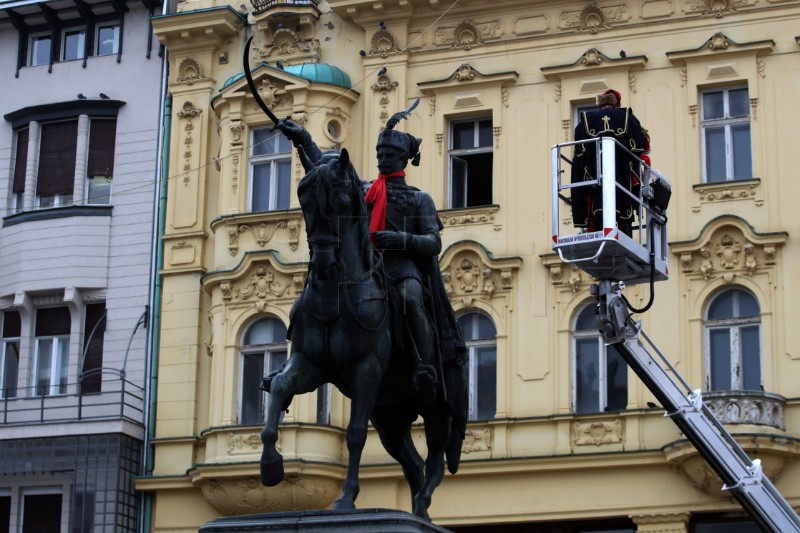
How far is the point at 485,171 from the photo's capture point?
31.5 meters

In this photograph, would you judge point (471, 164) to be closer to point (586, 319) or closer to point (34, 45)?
point (586, 319)

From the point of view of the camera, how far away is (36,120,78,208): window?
34344 millimetres

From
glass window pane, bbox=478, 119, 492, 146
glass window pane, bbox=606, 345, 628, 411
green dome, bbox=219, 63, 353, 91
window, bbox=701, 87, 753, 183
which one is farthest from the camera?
green dome, bbox=219, 63, 353, 91

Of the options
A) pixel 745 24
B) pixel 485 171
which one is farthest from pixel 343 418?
pixel 745 24

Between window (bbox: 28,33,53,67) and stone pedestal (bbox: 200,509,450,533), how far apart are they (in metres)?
24.4

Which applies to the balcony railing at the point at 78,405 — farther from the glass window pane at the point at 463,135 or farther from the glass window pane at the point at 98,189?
the glass window pane at the point at 463,135

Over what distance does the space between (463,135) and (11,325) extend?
31.4 feet

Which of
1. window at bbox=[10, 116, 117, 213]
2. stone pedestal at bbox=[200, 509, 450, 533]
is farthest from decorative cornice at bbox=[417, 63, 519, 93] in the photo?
stone pedestal at bbox=[200, 509, 450, 533]

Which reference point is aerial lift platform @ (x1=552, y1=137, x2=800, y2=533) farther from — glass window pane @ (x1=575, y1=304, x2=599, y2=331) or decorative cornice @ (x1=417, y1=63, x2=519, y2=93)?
decorative cornice @ (x1=417, y1=63, x2=519, y2=93)

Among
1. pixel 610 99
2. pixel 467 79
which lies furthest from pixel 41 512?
pixel 610 99

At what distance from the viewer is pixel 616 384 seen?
96.8ft

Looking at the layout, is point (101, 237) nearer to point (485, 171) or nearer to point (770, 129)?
point (485, 171)

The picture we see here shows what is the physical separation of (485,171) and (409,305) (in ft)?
59.1

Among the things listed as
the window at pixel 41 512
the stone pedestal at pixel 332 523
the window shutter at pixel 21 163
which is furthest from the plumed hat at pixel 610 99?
the window shutter at pixel 21 163
